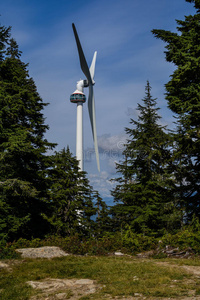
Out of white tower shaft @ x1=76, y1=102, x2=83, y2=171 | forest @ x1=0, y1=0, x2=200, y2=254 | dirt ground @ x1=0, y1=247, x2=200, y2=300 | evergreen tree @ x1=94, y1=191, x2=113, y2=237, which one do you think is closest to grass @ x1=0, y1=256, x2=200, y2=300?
dirt ground @ x1=0, y1=247, x2=200, y2=300

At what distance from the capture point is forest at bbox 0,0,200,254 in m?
16.3

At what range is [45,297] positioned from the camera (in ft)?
26.3

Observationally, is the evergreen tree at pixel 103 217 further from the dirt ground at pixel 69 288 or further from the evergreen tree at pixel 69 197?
the dirt ground at pixel 69 288

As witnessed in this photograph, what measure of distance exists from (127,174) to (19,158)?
10.2 metres

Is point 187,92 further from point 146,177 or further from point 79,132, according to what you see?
point 79,132

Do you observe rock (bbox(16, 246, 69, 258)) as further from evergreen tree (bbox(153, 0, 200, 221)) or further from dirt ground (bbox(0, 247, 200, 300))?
evergreen tree (bbox(153, 0, 200, 221))

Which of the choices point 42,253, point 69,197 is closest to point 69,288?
point 42,253

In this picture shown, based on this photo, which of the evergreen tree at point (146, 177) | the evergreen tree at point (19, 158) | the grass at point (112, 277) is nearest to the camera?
the grass at point (112, 277)

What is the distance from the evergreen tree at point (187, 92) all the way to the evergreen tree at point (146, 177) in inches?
209

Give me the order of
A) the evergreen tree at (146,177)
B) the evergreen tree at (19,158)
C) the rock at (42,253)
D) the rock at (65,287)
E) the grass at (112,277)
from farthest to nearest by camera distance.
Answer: the evergreen tree at (146,177)
the evergreen tree at (19,158)
the rock at (42,253)
the rock at (65,287)
the grass at (112,277)

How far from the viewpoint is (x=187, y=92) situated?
15.9 metres

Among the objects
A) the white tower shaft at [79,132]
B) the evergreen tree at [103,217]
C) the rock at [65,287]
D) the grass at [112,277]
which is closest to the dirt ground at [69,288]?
the rock at [65,287]

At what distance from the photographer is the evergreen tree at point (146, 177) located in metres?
23.9

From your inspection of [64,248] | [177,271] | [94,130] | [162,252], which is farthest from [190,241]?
[94,130]
